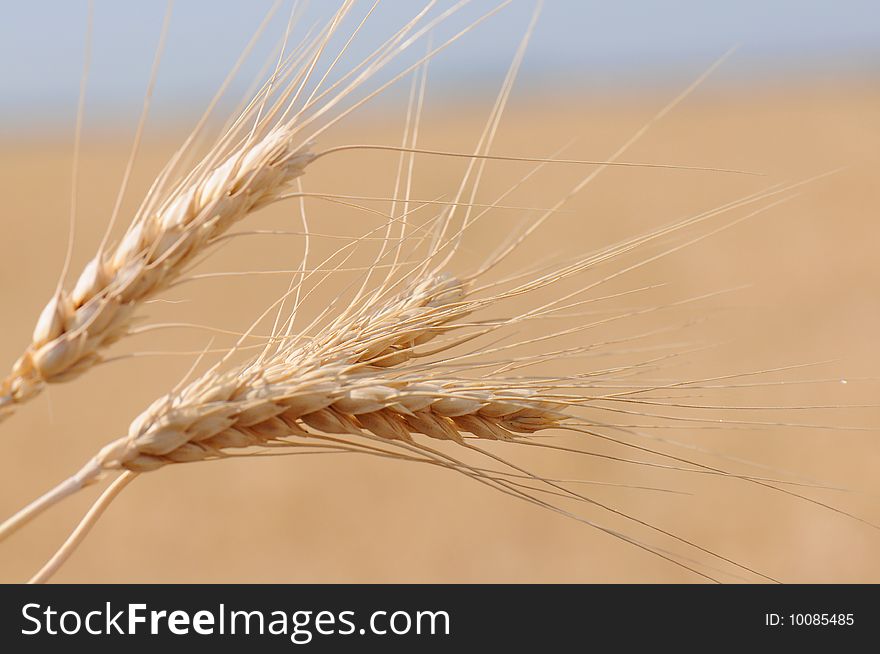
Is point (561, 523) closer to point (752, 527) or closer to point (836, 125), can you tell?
point (752, 527)

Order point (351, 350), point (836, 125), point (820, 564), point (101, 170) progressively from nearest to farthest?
1. point (351, 350)
2. point (820, 564)
3. point (836, 125)
4. point (101, 170)

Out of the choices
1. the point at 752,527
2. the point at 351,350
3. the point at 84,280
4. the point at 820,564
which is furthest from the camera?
the point at 752,527

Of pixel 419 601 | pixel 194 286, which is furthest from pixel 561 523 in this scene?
pixel 194 286

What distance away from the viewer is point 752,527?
14.4 feet

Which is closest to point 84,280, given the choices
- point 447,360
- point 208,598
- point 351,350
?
point 351,350

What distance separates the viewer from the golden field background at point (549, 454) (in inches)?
173

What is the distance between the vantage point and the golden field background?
4398 mm

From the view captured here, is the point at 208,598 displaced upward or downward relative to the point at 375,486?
downward

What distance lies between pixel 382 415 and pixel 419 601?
4.56 ft

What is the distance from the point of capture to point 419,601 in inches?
83.4

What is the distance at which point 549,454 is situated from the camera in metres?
5.54

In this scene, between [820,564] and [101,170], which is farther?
[101,170]

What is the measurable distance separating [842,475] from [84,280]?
15.3 ft

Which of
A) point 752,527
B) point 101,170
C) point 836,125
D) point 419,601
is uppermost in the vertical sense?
point 101,170
